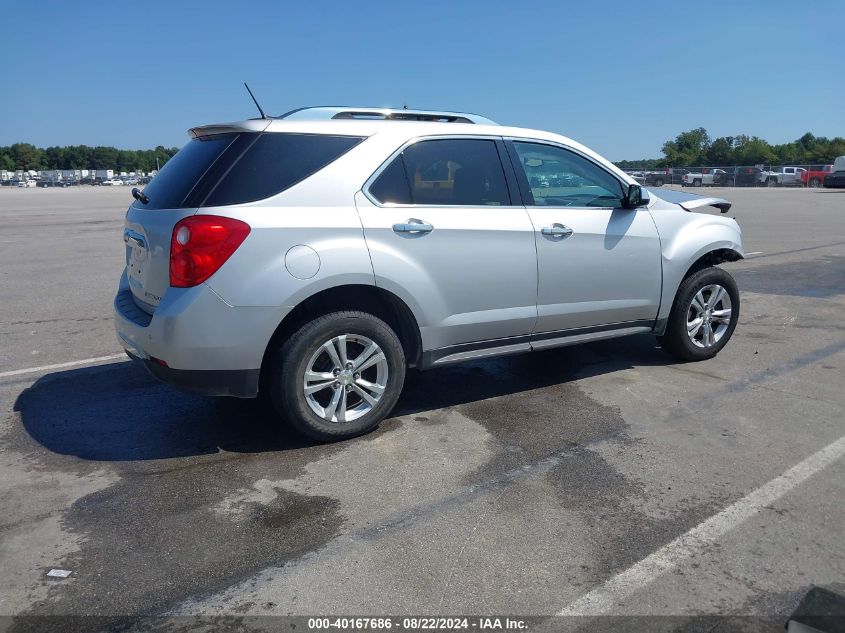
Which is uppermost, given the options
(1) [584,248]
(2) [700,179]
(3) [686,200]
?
(2) [700,179]

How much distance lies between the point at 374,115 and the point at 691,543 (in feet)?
10.1

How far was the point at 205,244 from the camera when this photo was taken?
363cm

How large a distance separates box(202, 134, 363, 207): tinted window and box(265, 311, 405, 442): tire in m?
0.80

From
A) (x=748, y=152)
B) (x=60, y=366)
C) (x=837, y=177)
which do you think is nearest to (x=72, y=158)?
(x=748, y=152)

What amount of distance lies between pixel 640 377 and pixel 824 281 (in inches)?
230

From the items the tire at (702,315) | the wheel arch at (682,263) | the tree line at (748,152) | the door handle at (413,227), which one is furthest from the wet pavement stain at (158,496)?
the tree line at (748,152)

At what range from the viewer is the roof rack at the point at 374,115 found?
14.0 feet

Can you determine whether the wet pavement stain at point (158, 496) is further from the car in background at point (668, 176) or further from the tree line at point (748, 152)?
the tree line at point (748, 152)

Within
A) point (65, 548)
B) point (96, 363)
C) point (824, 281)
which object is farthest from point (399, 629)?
point (824, 281)

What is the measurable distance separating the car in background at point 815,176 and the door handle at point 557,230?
54.7 meters

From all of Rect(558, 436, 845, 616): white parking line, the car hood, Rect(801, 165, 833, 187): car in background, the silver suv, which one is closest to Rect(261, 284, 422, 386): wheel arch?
the silver suv

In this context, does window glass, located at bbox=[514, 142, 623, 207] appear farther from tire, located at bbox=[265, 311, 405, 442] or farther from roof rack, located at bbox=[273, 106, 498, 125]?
tire, located at bbox=[265, 311, 405, 442]

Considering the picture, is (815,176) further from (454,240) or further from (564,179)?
(454,240)

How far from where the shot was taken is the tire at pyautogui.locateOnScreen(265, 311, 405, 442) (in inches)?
154
